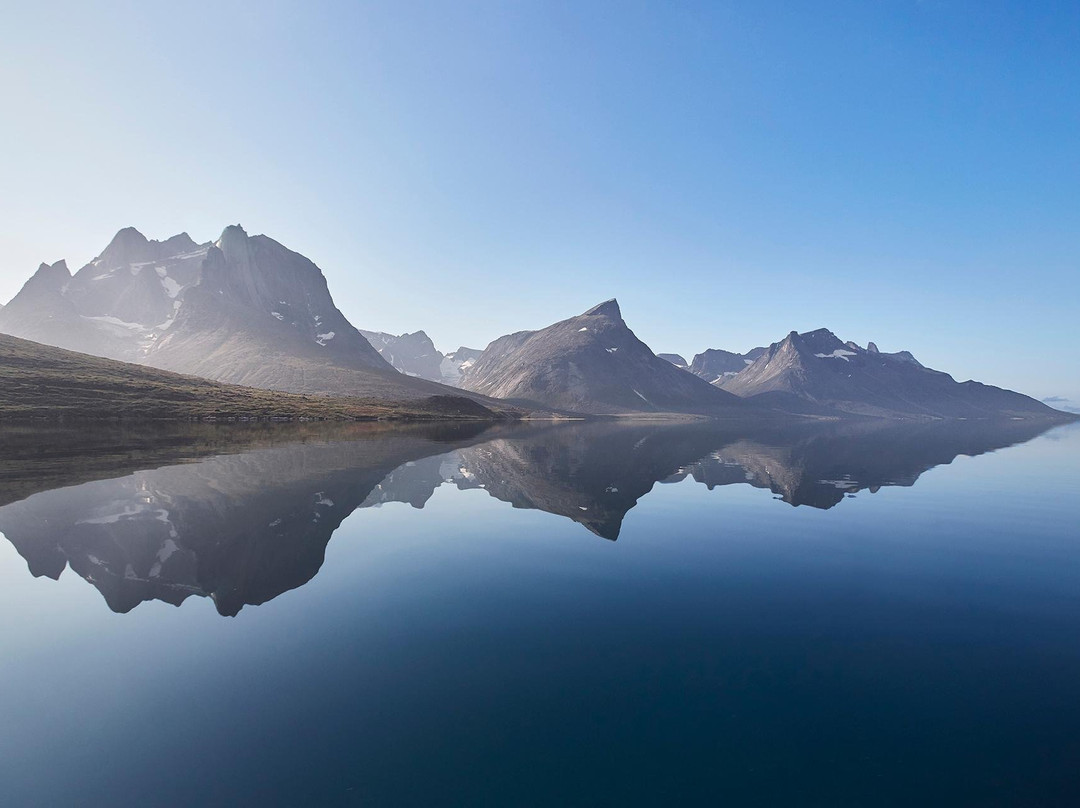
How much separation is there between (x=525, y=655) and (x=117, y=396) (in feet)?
431

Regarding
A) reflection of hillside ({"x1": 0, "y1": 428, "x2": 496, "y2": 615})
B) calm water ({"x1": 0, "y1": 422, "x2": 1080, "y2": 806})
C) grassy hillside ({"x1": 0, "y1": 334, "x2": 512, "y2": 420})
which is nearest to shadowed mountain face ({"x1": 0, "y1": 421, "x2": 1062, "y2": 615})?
reflection of hillside ({"x1": 0, "y1": 428, "x2": 496, "y2": 615})

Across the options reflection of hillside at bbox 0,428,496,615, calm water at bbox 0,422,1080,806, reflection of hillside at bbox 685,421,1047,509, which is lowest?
reflection of hillside at bbox 0,428,496,615

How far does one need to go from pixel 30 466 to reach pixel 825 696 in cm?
6889

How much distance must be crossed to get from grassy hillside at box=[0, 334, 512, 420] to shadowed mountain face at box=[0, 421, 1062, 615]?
18939mm

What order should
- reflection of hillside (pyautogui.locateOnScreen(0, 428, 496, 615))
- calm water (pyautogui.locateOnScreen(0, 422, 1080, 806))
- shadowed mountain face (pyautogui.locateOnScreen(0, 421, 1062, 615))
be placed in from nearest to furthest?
calm water (pyautogui.locateOnScreen(0, 422, 1080, 806)), reflection of hillside (pyautogui.locateOnScreen(0, 428, 496, 615)), shadowed mountain face (pyautogui.locateOnScreen(0, 421, 1062, 615))

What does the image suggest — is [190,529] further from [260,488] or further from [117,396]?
[117,396]

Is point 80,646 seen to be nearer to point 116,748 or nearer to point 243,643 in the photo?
point 243,643

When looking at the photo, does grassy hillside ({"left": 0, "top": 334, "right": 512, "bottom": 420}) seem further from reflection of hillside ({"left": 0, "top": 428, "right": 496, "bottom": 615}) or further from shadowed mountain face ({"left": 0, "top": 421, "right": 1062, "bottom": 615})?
reflection of hillside ({"left": 0, "top": 428, "right": 496, "bottom": 615})

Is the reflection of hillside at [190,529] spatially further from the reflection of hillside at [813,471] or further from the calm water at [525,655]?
the reflection of hillside at [813,471]

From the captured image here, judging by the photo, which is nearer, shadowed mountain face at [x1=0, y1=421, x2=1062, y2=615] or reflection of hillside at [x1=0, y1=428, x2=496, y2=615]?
reflection of hillside at [x1=0, y1=428, x2=496, y2=615]

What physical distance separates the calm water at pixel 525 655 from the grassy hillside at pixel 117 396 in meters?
72.8

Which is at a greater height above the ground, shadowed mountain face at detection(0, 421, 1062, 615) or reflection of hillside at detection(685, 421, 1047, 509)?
reflection of hillside at detection(685, 421, 1047, 509)

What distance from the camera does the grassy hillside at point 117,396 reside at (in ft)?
A: 311

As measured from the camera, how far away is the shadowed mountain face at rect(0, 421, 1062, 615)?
23.8m
